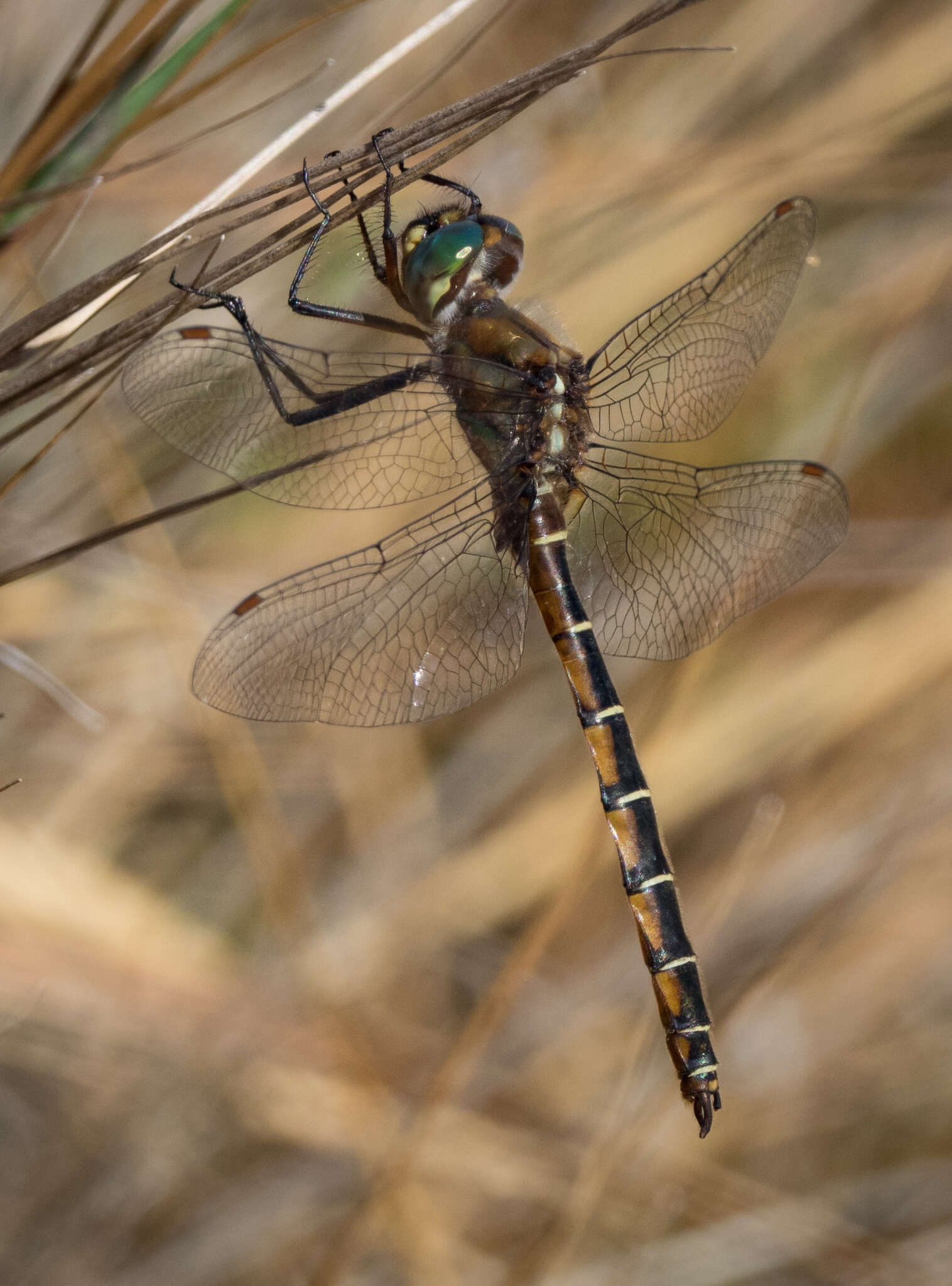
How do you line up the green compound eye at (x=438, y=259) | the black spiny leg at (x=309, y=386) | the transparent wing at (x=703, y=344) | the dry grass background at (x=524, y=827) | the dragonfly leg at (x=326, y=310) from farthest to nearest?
the dry grass background at (x=524, y=827) → the transparent wing at (x=703, y=344) → the green compound eye at (x=438, y=259) → the black spiny leg at (x=309, y=386) → the dragonfly leg at (x=326, y=310)

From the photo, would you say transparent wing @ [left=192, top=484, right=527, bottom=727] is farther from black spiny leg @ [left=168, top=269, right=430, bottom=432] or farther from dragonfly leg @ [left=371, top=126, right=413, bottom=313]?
dragonfly leg @ [left=371, top=126, right=413, bottom=313]

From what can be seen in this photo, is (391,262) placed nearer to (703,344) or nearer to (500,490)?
(500,490)

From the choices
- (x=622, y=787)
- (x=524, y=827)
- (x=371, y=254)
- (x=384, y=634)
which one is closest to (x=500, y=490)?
(x=384, y=634)

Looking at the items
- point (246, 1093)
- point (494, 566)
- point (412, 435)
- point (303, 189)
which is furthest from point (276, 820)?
point (303, 189)

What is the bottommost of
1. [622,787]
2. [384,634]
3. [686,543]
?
[622,787]

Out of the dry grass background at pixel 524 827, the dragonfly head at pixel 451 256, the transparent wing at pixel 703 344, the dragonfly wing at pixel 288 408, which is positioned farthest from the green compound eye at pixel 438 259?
the dry grass background at pixel 524 827

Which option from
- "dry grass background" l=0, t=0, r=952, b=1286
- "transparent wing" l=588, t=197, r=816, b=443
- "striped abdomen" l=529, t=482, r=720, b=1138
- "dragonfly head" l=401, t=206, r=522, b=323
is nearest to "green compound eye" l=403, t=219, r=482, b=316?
"dragonfly head" l=401, t=206, r=522, b=323

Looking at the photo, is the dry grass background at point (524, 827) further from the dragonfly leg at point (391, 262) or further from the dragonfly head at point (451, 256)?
the dragonfly leg at point (391, 262)
